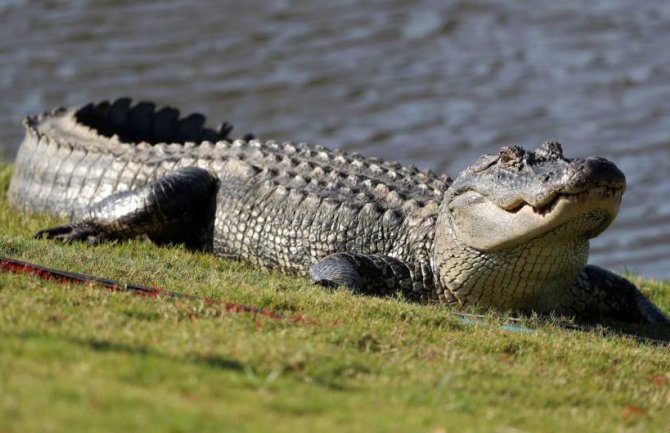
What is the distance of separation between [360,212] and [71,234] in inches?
74.3

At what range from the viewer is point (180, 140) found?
10.1 m

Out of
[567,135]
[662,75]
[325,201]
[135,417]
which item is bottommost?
[135,417]

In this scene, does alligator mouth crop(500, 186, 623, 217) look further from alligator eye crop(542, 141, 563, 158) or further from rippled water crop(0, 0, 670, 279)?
rippled water crop(0, 0, 670, 279)

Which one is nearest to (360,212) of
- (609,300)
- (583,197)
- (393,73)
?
(609,300)

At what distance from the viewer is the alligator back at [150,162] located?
8008 mm

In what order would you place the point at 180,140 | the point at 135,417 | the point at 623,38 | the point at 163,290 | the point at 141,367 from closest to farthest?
the point at 135,417 → the point at 141,367 → the point at 163,290 → the point at 180,140 → the point at 623,38

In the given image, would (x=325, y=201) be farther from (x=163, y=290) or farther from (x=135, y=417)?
(x=135, y=417)

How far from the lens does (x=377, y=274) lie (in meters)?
7.30

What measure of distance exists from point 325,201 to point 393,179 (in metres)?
0.50

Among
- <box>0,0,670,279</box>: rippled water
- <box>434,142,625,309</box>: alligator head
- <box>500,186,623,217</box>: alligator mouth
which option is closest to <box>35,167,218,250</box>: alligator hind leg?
<box>434,142,625,309</box>: alligator head

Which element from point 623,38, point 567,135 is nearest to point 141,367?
point 567,135

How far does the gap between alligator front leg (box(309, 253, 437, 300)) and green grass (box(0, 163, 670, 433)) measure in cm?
47

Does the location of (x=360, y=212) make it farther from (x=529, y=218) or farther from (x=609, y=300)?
(x=609, y=300)

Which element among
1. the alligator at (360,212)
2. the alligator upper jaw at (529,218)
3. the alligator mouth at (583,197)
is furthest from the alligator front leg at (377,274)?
the alligator mouth at (583,197)
